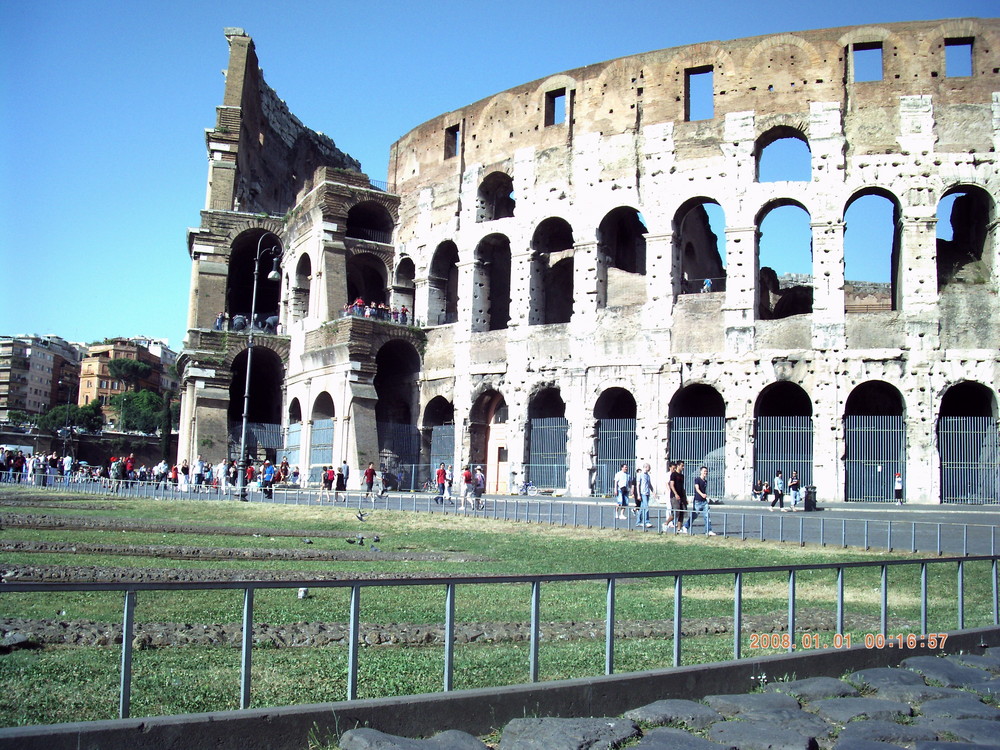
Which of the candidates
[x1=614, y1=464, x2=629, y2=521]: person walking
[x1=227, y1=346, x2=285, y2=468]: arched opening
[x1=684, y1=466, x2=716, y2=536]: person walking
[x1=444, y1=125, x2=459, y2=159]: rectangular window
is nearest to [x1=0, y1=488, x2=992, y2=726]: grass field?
[x1=684, y1=466, x2=716, y2=536]: person walking

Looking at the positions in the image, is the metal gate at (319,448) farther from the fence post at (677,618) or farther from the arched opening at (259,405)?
the fence post at (677,618)

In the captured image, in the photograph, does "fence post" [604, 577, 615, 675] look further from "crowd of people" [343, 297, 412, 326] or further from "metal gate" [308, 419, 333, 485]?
"crowd of people" [343, 297, 412, 326]

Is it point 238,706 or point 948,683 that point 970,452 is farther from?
point 238,706

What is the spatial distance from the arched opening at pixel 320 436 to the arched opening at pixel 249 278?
527 cm

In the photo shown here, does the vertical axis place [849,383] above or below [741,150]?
below

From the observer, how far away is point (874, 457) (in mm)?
25156

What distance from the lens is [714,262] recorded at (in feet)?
122

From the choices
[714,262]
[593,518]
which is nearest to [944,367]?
[593,518]

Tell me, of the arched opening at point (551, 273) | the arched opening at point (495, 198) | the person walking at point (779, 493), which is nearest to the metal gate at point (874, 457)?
the person walking at point (779, 493)

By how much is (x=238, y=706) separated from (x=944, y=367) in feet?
79.1

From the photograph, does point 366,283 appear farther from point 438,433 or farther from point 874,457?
point 874,457

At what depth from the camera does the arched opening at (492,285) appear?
3194cm

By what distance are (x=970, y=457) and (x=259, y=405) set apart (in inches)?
1032

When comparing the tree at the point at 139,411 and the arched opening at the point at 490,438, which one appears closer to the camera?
the arched opening at the point at 490,438
